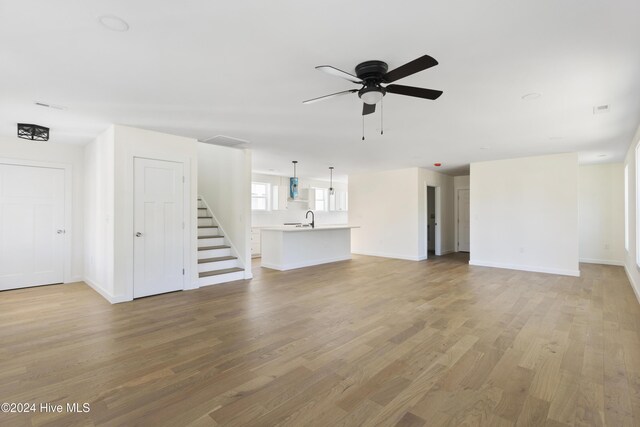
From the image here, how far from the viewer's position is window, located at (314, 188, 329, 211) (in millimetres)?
11109

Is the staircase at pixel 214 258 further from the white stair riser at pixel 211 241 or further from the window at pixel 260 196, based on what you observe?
the window at pixel 260 196

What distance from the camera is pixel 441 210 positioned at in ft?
30.1

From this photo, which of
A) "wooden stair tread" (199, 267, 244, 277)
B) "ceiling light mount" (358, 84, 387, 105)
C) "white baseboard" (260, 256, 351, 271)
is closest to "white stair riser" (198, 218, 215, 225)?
"wooden stair tread" (199, 267, 244, 277)

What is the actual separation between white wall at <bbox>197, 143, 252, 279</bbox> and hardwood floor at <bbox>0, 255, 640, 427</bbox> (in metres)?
1.45

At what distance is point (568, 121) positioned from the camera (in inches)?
161

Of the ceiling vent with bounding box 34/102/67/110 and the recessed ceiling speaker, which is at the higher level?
the ceiling vent with bounding box 34/102/67/110

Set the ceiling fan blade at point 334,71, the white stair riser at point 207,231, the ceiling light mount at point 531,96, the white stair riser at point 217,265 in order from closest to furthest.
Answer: the ceiling fan blade at point 334,71
the ceiling light mount at point 531,96
the white stair riser at point 217,265
the white stair riser at point 207,231

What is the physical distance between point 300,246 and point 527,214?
16.4ft

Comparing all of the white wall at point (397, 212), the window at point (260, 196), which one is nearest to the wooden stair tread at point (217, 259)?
the window at point (260, 196)

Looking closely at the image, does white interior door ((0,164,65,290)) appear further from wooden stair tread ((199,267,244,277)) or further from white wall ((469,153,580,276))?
white wall ((469,153,580,276))

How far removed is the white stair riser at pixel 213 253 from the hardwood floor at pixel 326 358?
125 cm

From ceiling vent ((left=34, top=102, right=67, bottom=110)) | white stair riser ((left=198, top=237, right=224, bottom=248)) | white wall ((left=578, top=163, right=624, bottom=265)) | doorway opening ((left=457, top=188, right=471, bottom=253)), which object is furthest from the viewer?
doorway opening ((left=457, top=188, right=471, bottom=253))

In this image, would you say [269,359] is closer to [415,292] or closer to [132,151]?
[415,292]

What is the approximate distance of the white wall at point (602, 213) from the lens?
24.0 feet
